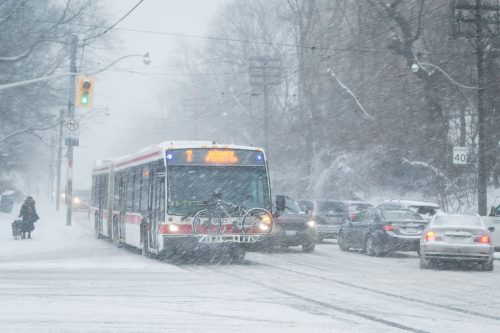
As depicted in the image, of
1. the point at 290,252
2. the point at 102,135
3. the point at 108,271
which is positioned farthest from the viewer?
the point at 102,135

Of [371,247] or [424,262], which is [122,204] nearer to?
[371,247]

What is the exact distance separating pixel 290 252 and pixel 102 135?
171m

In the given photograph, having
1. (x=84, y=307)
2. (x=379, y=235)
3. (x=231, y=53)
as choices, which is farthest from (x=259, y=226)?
(x=231, y=53)

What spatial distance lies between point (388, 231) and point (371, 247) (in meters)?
0.99

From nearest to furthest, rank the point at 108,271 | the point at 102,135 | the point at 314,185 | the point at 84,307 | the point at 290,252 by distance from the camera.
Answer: the point at 84,307, the point at 108,271, the point at 290,252, the point at 314,185, the point at 102,135

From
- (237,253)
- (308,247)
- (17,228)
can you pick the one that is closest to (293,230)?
(308,247)

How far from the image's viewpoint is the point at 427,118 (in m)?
42.8

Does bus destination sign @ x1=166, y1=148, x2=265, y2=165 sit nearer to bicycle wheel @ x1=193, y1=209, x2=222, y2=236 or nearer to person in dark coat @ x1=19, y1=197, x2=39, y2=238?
bicycle wheel @ x1=193, y1=209, x2=222, y2=236

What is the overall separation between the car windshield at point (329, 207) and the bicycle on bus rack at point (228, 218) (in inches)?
490

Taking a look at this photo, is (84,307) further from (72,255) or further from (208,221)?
(72,255)

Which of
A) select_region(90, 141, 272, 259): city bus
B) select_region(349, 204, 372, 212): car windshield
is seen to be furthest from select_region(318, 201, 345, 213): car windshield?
select_region(90, 141, 272, 259): city bus

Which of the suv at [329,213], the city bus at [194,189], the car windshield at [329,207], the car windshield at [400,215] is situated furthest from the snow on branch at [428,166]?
the city bus at [194,189]

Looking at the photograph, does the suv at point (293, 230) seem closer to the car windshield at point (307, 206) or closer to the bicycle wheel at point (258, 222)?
the bicycle wheel at point (258, 222)

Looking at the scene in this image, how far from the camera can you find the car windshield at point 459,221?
1981 cm
